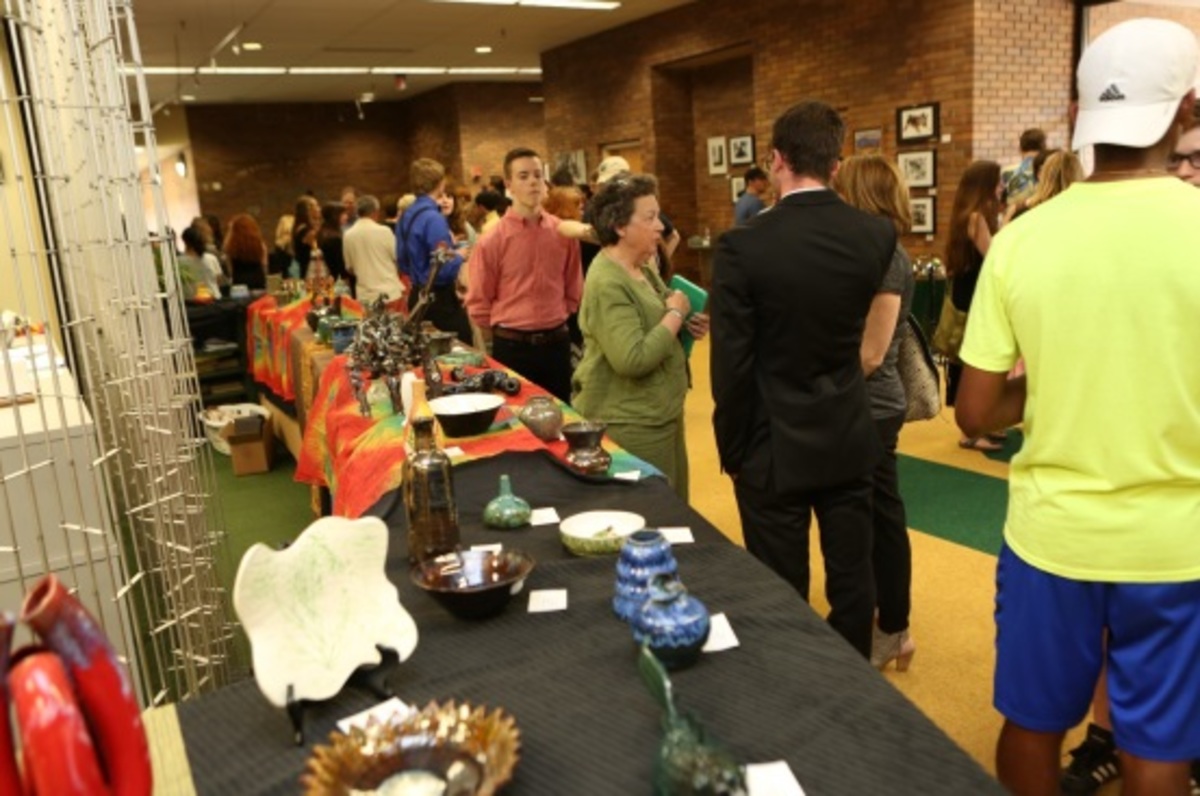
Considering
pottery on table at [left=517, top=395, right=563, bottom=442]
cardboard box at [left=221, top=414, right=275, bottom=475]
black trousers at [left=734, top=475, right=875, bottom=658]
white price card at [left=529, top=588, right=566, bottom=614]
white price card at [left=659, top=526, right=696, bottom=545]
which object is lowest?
cardboard box at [left=221, top=414, right=275, bottom=475]

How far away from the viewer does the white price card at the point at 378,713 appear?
3.68 feet

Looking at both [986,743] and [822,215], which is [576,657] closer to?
[822,215]

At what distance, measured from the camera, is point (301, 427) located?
4.68 m

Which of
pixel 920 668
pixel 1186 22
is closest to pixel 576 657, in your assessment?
pixel 920 668

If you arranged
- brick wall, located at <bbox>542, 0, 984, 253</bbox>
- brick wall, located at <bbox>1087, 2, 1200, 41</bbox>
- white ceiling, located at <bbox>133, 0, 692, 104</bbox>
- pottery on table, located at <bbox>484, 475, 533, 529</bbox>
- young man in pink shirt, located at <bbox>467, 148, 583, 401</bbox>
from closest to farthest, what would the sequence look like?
1. pottery on table, located at <bbox>484, 475, 533, 529</bbox>
2. young man in pink shirt, located at <bbox>467, 148, 583, 401</bbox>
3. brick wall, located at <bbox>542, 0, 984, 253</bbox>
4. brick wall, located at <bbox>1087, 2, 1200, 41</bbox>
5. white ceiling, located at <bbox>133, 0, 692, 104</bbox>

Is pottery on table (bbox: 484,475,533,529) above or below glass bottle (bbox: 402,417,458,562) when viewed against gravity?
below

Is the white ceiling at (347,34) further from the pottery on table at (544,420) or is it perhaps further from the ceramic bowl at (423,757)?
the ceramic bowl at (423,757)

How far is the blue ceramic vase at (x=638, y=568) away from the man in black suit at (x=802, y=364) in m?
0.70

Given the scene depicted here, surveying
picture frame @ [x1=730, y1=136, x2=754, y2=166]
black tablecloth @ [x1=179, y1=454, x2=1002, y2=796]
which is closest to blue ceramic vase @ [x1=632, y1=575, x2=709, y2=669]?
black tablecloth @ [x1=179, y1=454, x2=1002, y2=796]

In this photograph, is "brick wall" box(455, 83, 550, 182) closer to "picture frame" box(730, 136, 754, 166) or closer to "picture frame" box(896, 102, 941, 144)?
"picture frame" box(730, 136, 754, 166)

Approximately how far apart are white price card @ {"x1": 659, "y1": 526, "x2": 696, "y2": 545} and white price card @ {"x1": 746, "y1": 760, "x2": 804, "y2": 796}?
66 centimetres

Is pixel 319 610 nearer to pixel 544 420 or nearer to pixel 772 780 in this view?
pixel 772 780

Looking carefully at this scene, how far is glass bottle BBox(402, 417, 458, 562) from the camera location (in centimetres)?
159

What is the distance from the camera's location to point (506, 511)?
1813mm
